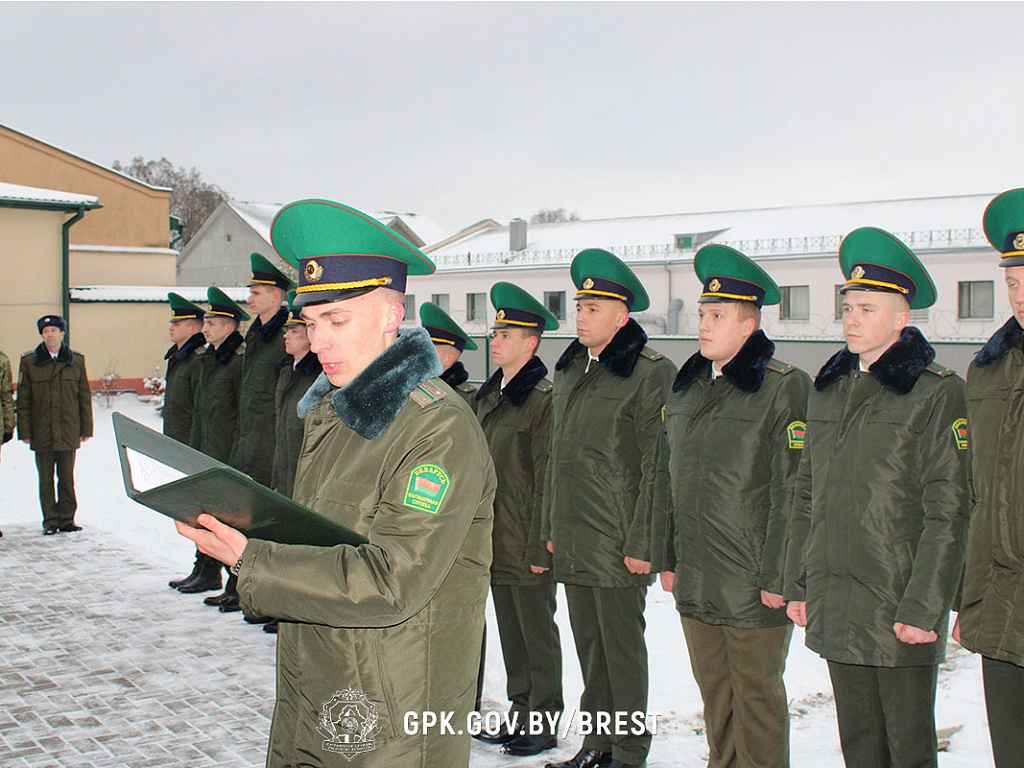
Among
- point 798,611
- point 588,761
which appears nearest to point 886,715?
point 798,611

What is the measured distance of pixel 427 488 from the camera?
2.59 m

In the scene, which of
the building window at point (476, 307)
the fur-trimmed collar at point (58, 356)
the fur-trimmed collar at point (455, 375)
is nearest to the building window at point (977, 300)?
the building window at point (476, 307)

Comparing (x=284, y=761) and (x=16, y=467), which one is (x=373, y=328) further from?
(x=16, y=467)

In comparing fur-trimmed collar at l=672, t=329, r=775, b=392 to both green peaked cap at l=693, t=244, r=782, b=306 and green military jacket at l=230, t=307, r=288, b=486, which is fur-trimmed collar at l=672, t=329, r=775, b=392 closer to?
green peaked cap at l=693, t=244, r=782, b=306

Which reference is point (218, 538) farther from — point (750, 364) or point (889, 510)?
point (750, 364)

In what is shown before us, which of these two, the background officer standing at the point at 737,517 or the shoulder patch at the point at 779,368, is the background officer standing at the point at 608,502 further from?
the shoulder patch at the point at 779,368

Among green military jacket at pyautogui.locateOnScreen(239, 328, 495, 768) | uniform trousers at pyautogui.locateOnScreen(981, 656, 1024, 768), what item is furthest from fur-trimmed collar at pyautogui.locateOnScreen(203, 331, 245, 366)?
uniform trousers at pyautogui.locateOnScreen(981, 656, 1024, 768)

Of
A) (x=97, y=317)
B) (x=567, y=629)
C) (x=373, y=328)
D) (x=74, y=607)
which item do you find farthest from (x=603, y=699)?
(x=97, y=317)

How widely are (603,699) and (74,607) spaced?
4.99 m

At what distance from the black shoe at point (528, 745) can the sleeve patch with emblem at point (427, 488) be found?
130 inches

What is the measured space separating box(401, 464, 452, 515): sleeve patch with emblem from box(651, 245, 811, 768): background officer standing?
91.4 inches

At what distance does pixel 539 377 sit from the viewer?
5918 mm

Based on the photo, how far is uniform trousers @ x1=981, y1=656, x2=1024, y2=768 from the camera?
380 cm

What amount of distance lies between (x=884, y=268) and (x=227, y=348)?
6132mm
